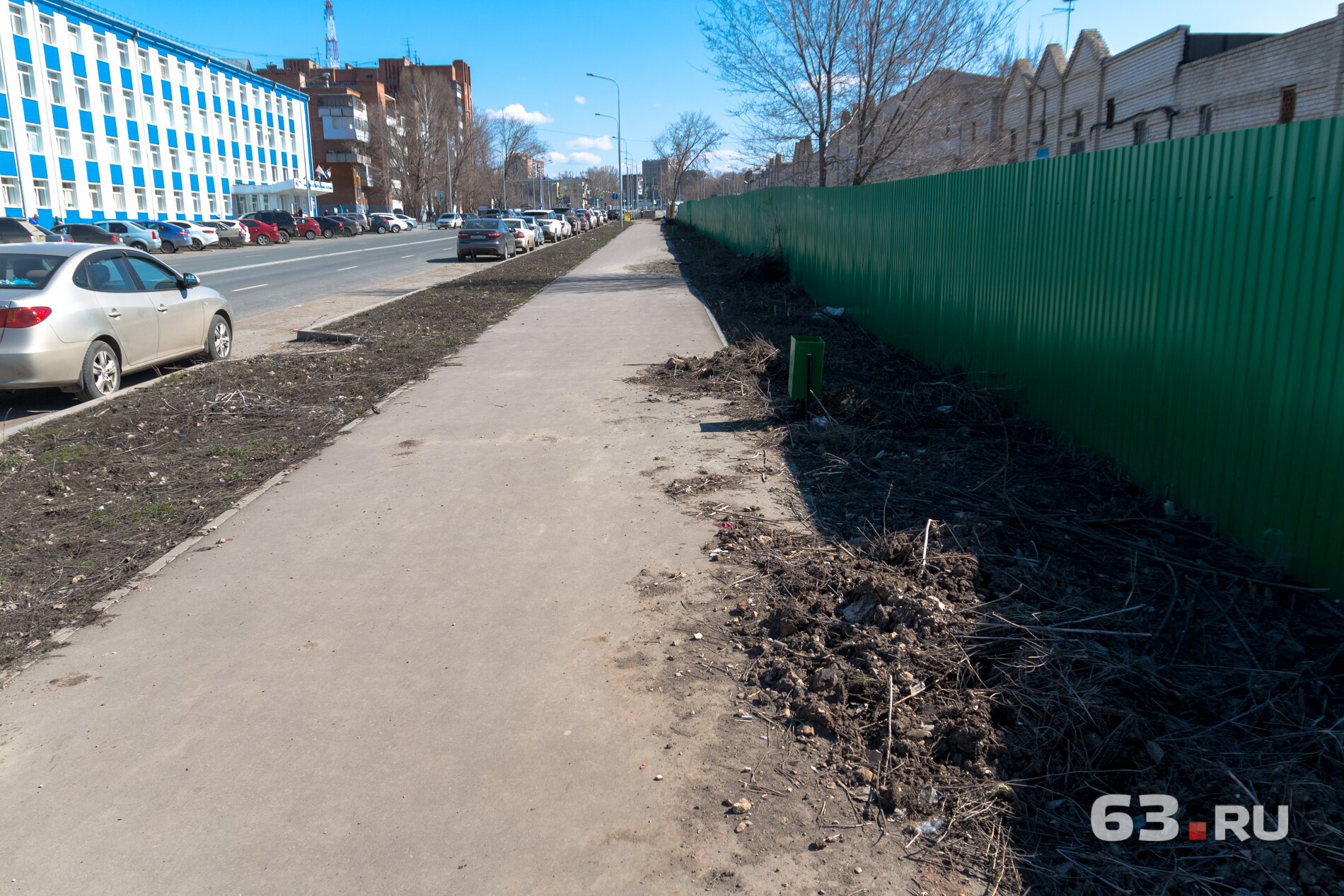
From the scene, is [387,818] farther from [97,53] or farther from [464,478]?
[97,53]

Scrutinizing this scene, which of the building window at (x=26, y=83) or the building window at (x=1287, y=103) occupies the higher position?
the building window at (x=26, y=83)

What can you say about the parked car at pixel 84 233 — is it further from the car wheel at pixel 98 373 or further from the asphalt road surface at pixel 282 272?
the car wheel at pixel 98 373

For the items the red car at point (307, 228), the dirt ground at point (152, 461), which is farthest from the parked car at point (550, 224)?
the dirt ground at point (152, 461)

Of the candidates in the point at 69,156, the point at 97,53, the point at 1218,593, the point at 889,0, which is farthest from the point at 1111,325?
the point at 97,53

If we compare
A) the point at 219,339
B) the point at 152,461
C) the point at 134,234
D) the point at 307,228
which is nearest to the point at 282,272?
the point at 134,234

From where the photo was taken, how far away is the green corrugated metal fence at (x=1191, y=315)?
4359mm

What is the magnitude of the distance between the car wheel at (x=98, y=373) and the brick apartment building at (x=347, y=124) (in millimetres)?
92118

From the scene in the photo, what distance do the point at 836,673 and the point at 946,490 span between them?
2672mm

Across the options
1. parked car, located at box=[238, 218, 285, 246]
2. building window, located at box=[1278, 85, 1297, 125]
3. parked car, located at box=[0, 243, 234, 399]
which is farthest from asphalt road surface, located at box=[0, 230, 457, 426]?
building window, located at box=[1278, 85, 1297, 125]

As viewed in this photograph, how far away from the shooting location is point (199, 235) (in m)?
48.9

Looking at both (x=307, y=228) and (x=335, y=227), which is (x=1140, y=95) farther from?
(x=335, y=227)

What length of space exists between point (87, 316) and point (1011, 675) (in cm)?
925

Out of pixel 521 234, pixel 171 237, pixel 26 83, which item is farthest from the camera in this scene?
pixel 26 83

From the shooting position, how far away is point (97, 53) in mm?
53906
